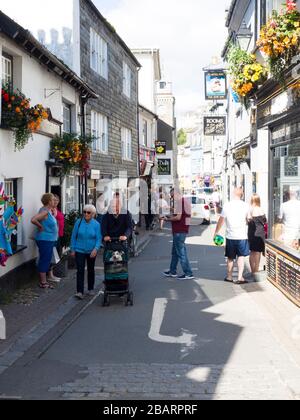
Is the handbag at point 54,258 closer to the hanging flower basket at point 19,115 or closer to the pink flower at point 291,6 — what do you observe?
the hanging flower basket at point 19,115

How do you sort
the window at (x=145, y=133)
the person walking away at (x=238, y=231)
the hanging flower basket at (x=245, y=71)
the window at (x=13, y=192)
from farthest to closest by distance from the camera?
the window at (x=145, y=133) < the hanging flower basket at (x=245, y=71) < the person walking away at (x=238, y=231) < the window at (x=13, y=192)

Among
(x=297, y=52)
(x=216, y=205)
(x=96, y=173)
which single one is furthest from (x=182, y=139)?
(x=297, y=52)

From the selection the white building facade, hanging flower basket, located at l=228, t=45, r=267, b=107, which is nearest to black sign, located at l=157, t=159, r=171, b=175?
the white building facade

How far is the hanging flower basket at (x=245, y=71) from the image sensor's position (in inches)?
534

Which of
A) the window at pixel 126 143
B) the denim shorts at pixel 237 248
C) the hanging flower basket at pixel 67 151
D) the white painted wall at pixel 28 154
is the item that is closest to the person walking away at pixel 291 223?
the denim shorts at pixel 237 248

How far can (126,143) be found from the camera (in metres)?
27.3

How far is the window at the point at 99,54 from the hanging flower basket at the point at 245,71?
7532 millimetres

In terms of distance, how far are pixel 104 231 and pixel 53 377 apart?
4.46 m

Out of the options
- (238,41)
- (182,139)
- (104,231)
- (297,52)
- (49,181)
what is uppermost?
(182,139)

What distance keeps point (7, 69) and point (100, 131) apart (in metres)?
10.3

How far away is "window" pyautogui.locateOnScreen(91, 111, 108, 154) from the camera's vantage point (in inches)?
803

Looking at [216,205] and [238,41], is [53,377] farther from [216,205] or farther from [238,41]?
[216,205]

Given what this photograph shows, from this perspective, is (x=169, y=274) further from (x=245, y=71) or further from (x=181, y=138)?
(x=181, y=138)

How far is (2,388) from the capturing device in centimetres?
550
